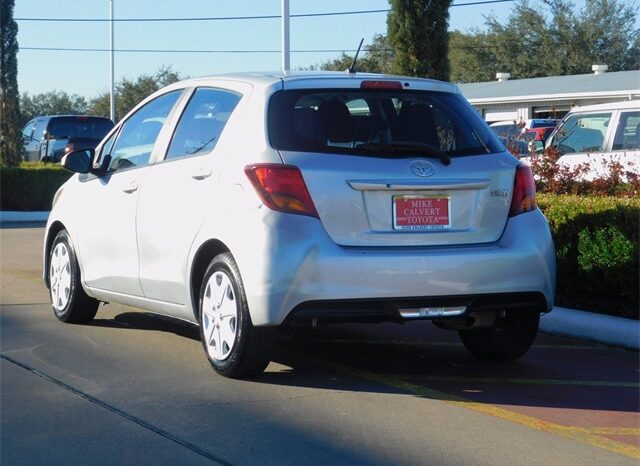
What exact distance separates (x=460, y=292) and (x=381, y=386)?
0.78m

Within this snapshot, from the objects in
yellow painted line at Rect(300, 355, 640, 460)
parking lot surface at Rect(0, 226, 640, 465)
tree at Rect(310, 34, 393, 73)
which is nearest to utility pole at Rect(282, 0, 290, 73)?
parking lot surface at Rect(0, 226, 640, 465)

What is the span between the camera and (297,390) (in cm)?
600

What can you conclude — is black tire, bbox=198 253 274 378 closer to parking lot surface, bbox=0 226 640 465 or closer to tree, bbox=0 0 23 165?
parking lot surface, bbox=0 226 640 465

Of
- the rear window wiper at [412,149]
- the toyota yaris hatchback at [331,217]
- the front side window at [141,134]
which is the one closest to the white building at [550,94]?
the front side window at [141,134]

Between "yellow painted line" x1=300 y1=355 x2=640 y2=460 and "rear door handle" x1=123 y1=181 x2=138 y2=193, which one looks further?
"rear door handle" x1=123 y1=181 x2=138 y2=193

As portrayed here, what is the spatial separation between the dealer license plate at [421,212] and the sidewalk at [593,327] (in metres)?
2.20

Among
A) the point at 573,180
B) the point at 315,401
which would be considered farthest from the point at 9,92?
the point at 315,401

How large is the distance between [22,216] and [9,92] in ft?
12.2

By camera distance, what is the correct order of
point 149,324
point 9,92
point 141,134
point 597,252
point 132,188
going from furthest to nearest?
point 9,92 < point 149,324 < point 597,252 < point 141,134 < point 132,188

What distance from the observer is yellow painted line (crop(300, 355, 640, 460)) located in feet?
16.7

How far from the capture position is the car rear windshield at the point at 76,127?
2558cm

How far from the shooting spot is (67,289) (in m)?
7.93

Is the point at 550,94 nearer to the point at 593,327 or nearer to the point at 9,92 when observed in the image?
the point at 9,92

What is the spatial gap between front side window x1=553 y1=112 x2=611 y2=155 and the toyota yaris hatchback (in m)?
8.29
